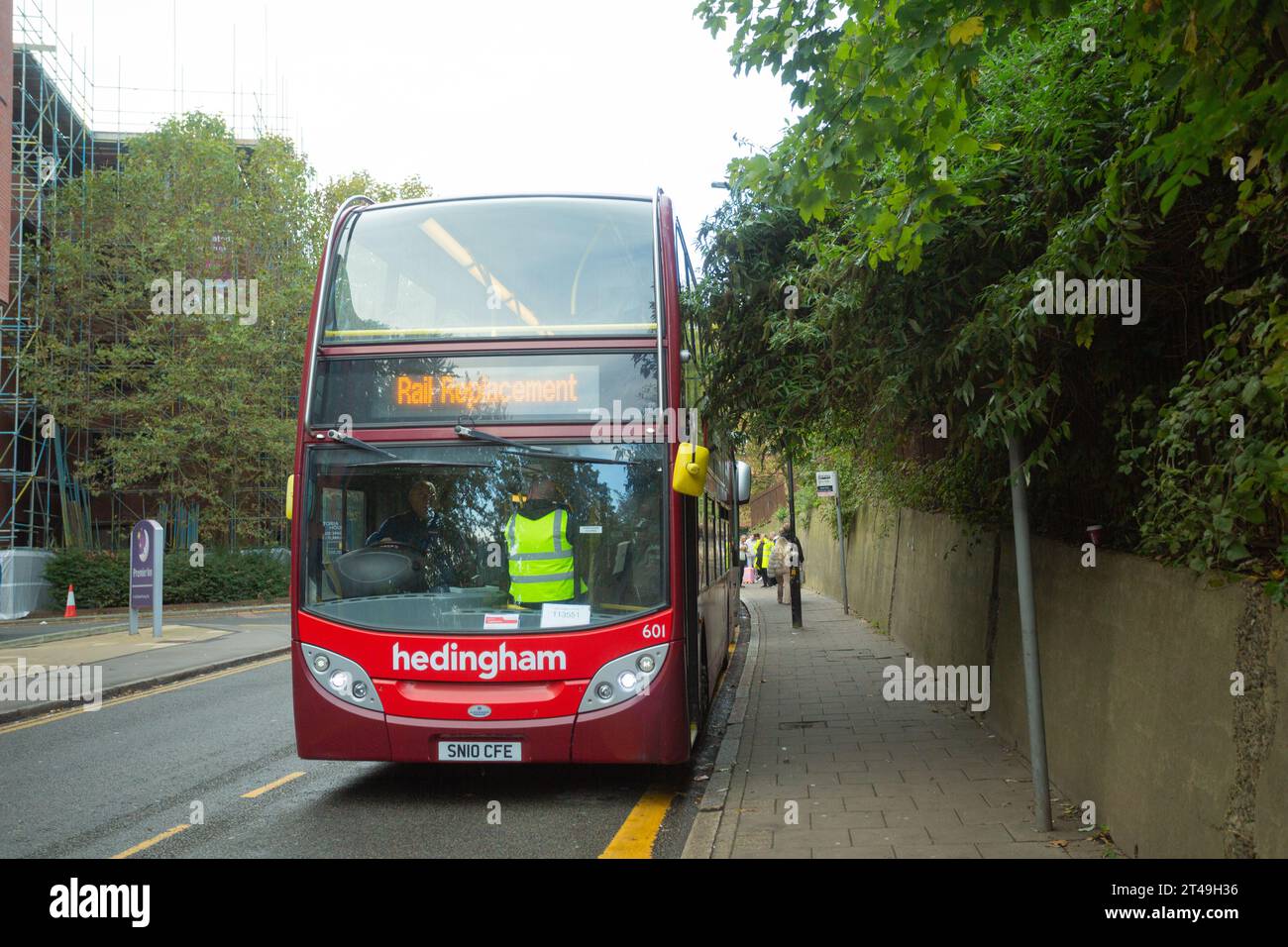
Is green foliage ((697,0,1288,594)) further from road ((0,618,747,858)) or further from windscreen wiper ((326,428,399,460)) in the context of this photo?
road ((0,618,747,858))

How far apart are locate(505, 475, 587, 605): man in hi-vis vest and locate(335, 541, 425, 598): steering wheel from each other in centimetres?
60

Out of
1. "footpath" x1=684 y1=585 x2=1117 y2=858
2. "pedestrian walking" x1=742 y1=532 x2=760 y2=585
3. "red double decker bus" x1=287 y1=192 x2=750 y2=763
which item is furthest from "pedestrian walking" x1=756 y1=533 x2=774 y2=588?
"red double decker bus" x1=287 y1=192 x2=750 y2=763

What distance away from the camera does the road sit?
20.2ft

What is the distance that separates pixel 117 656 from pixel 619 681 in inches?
514

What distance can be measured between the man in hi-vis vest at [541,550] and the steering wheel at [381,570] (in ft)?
1.97

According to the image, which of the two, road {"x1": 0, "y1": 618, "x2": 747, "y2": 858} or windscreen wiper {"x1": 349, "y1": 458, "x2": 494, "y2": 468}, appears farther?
windscreen wiper {"x1": 349, "y1": 458, "x2": 494, "y2": 468}

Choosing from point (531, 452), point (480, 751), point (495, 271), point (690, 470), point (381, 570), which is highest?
point (495, 271)

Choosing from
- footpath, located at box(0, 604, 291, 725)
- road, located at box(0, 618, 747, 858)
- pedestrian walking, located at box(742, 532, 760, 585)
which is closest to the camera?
road, located at box(0, 618, 747, 858)

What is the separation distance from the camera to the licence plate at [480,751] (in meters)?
6.85

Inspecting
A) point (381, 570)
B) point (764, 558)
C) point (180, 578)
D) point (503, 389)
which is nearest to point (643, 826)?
point (381, 570)

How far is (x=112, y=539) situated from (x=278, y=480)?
5056 millimetres

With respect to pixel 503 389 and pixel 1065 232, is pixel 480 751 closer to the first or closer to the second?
pixel 503 389

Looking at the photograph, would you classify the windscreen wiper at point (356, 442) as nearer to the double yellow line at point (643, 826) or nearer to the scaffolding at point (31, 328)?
the double yellow line at point (643, 826)

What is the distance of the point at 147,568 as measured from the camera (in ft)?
67.2
